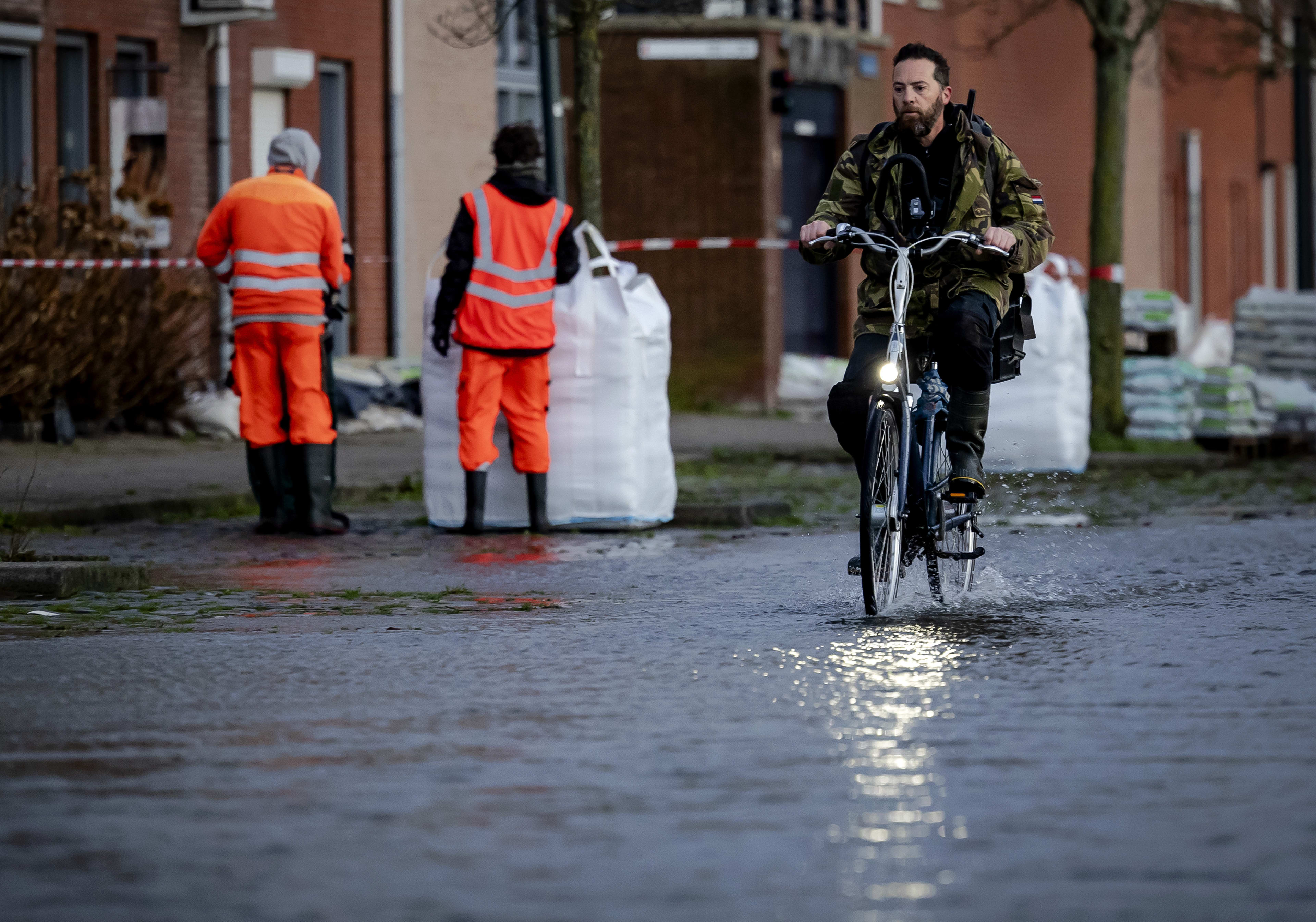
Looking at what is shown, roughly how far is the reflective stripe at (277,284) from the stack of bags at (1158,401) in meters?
9.27

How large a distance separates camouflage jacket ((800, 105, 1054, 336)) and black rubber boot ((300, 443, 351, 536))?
4057 millimetres

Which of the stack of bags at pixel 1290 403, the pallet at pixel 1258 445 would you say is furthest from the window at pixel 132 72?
the stack of bags at pixel 1290 403

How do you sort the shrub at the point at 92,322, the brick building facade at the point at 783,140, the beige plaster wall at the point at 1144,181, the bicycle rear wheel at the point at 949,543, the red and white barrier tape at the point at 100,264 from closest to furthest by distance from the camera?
the bicycle rear wheel at the point at 949,543 < the red and white barrier tape at the point at 100,264 < the shrub at the point at 92,322 < the brick building facade at the point at 783,140 < the beige plaster wall at the point at 1144,181

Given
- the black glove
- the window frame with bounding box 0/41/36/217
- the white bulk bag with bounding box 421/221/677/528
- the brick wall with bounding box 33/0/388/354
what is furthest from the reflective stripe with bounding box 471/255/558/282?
the window frame with bounding box 0/41/36/217

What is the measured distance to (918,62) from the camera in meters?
8.20

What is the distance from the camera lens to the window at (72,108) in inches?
785

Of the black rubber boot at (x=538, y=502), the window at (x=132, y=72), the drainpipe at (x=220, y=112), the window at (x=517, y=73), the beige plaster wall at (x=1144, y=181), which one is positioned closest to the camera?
the black rubber boot at (x=538, y=502)

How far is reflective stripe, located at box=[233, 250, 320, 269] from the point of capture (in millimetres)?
11812

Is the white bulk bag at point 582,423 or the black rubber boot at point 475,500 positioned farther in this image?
the white bulk bag at point 582,423

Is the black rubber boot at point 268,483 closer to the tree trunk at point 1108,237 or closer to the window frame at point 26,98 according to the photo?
the window frame at point 26,98

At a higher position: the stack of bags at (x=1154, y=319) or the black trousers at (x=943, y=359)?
the stack of bags at (x=1154, y=319)

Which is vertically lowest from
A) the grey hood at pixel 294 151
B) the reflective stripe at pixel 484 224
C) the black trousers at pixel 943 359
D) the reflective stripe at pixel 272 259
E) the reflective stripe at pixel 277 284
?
the black trousers at pixel 943 359

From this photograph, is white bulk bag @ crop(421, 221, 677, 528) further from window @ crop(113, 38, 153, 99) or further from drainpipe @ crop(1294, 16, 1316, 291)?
drainpipe @ crop(1294, 16, 1316, 291)

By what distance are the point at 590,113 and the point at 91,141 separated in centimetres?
677
